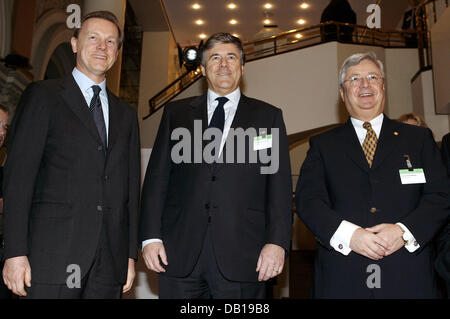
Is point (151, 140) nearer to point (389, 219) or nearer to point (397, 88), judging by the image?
point (397, 88)

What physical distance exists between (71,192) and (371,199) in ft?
4.48

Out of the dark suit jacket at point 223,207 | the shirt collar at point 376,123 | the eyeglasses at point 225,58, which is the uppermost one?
the eyeglasses at point 225,58

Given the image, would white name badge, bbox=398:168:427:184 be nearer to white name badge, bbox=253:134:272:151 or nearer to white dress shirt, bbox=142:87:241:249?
white name badge, bbox=253:134:272:151

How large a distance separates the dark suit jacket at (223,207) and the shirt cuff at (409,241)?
1.66ft

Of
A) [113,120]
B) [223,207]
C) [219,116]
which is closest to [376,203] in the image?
[223,207]

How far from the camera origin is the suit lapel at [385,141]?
80.9 inches

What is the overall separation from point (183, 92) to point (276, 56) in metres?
2.16

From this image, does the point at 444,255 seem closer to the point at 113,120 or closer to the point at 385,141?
the point at 385,141

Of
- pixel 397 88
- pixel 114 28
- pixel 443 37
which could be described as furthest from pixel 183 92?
pixel 114 28

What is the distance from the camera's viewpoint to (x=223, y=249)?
6.29 ft

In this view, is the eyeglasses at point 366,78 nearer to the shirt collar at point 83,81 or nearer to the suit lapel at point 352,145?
the suit lapel at point 352,145

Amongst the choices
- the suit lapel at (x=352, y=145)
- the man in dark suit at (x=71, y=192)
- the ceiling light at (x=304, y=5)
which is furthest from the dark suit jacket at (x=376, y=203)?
the ceiling light at (x=304, y=5)

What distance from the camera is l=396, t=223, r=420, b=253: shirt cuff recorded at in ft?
6.06

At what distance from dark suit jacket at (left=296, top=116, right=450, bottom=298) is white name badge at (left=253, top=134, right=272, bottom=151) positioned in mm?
298
